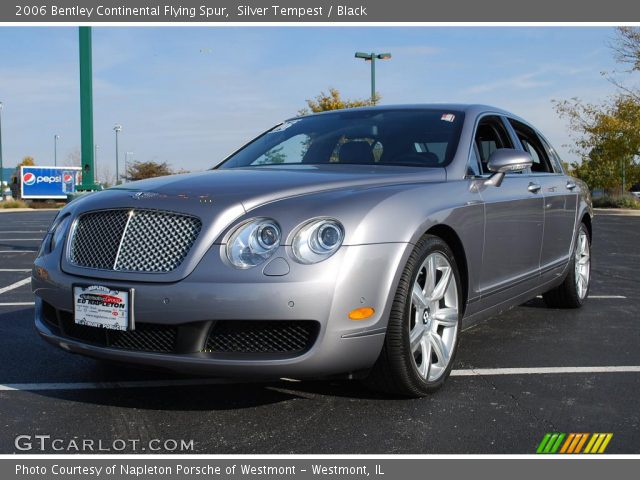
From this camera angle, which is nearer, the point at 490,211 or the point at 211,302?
the point at 211,302

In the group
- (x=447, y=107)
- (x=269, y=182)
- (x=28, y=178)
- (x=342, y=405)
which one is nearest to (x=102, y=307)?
(x=269, y=182)

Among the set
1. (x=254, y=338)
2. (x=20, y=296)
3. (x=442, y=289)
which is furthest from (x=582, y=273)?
(x=20, y=296)

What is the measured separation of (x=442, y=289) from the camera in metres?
3.67

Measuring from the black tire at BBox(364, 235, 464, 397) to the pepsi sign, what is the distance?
152ft

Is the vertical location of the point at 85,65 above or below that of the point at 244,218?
above

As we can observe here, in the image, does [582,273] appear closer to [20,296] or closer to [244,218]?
[244,218]

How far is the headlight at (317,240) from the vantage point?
2994mm

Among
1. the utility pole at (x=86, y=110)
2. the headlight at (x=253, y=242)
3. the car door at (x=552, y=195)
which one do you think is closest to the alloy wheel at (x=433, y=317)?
the headlight at (x=253, y=242)

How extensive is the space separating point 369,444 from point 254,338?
65 centimetres

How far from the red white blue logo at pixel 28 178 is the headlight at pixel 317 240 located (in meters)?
46.5

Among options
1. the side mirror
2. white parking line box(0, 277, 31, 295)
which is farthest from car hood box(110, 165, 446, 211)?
white parking line box(0, 277, 31, 295)

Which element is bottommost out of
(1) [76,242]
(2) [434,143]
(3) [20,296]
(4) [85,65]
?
(3) [20,296]

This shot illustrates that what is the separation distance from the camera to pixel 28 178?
45.9 meters
